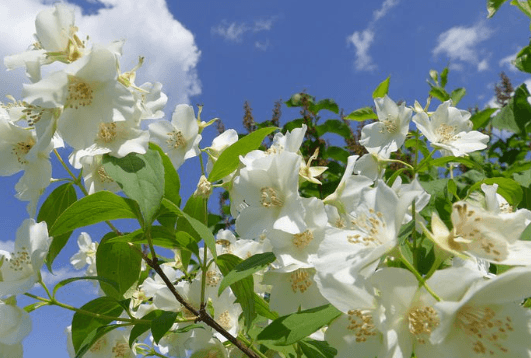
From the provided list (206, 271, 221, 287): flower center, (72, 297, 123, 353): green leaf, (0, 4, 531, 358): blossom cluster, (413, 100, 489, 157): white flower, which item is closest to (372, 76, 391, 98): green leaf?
(413, 100, 489, 157): white flower

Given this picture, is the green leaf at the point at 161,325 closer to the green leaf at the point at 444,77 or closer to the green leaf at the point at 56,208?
the green leaf at the point at 56,208

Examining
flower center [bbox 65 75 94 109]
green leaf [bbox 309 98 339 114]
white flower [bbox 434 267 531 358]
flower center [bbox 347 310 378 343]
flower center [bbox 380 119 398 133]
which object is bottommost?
white flower [bbox 434 267 531 358]

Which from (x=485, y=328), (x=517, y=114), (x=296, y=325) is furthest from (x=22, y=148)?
(x=517, y=114)

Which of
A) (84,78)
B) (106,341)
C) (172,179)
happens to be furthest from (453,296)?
(106,341)

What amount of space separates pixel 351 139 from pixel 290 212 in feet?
8.12

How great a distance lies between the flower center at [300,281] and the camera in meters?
1.52

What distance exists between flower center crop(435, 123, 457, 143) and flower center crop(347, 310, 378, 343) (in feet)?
4.38

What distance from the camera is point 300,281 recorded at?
1519mm

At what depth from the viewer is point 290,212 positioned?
1389mm

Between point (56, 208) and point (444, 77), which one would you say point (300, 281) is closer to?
point (56, 208)

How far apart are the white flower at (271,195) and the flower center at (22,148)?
2.20 feet

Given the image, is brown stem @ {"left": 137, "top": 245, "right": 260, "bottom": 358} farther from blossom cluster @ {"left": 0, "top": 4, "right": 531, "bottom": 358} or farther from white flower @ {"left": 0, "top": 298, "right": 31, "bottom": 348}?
white flower @ {"left": 0, "top": 298, "right": 31, "bottom": 348}

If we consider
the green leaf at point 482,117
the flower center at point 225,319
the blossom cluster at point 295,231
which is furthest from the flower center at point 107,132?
the green leaf at point 482,117

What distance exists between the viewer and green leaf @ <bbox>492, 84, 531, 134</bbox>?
3055 mm
